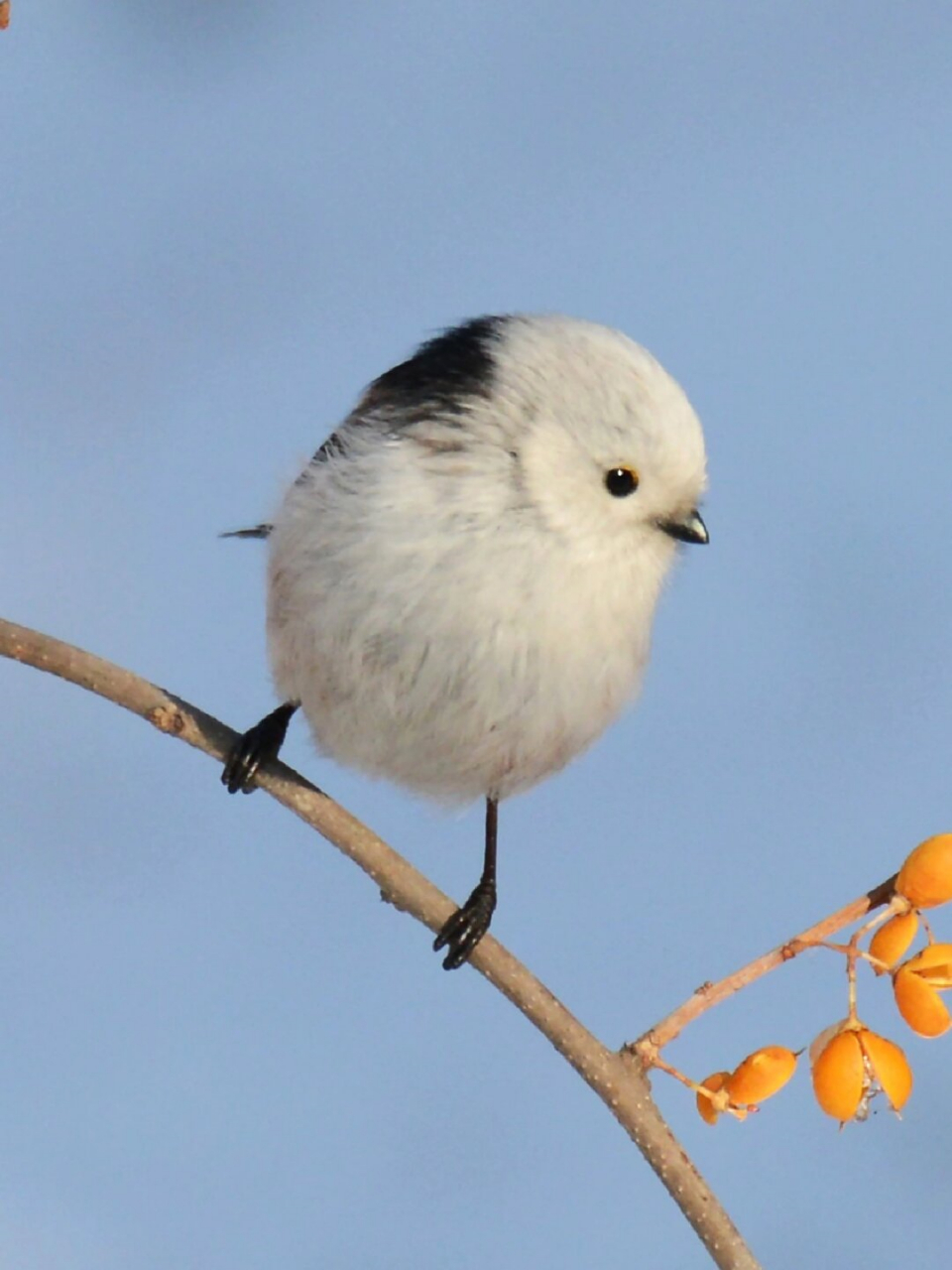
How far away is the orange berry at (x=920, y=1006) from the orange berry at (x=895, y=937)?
0.01 m

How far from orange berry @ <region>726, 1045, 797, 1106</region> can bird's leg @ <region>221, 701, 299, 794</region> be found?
479 mm

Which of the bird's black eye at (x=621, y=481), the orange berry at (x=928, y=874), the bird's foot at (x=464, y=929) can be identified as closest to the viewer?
the orange berry at (x=928, y=874)

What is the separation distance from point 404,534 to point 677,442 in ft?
0.66

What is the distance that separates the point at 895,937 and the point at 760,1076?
11cm

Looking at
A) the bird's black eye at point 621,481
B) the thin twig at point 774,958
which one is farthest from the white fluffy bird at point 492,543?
the thin twig at point 774,958

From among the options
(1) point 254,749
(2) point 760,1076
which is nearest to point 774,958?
(2) point 760,1076

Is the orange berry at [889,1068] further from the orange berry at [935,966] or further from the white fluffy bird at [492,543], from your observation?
the white fluffy bird at [492,543]

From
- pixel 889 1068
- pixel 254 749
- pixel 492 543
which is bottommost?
pixel 889 1068

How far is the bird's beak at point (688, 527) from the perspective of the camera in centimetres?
104

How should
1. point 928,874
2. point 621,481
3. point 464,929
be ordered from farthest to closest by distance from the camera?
1. point 464,929
2. point 621,481
3. point 928,874

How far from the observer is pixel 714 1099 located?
816mm

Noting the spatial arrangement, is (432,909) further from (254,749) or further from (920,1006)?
(920,1006)

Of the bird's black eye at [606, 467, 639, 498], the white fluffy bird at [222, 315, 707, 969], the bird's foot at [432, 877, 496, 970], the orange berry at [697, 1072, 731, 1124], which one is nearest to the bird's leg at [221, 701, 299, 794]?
the white fluffy bird at [222, 315, 707, 969]

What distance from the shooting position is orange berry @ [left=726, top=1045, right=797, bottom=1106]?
2.65 feet
